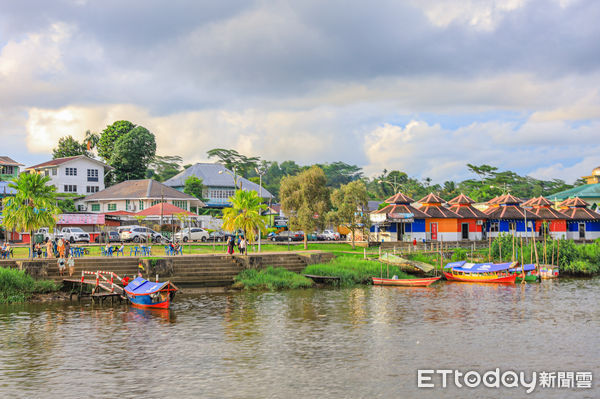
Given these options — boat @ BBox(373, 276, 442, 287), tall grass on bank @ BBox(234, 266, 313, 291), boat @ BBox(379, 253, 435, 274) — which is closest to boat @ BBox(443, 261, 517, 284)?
boat @ BBox(379, 253, 435, 274)


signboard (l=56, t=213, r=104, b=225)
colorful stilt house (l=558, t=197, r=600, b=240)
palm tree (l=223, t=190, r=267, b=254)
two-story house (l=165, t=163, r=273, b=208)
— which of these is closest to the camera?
palm tree (l=223, t=190, r=267, b=254)

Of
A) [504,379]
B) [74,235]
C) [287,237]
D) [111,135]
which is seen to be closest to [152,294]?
[504,379]

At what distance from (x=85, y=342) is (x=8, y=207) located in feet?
57.5

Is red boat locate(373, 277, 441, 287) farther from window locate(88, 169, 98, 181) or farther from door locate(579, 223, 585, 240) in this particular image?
window locate(88, 169, 98, 181)

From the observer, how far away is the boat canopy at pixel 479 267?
47206 mm

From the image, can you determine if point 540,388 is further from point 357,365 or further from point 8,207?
point 8,207

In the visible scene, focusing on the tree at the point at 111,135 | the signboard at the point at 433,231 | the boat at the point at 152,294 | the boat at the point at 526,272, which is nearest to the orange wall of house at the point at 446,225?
the signboard at the point at 433,231

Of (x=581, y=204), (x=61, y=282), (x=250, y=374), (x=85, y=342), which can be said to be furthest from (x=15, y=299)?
(x=581, y=204)

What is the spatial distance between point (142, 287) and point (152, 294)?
4.55ft

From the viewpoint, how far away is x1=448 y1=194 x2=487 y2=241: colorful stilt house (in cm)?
6706

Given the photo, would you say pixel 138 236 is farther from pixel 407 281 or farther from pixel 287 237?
pixel 407 281

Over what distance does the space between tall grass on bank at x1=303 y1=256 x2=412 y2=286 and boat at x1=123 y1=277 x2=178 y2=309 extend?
1384 cm

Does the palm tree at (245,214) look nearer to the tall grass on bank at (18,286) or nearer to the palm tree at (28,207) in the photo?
the palm tree at (28,207)

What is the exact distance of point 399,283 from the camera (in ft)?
145
